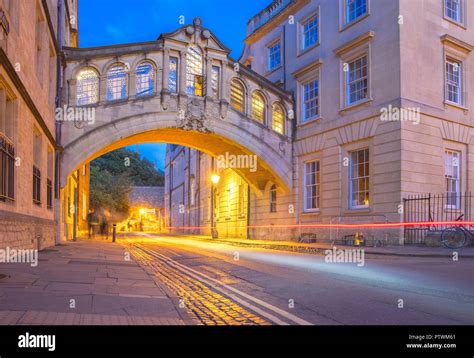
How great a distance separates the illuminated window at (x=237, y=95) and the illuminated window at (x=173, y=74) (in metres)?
3.39

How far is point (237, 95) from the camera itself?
25.6m

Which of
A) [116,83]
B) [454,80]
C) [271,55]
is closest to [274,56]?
[271,55]

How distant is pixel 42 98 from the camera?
1577cm

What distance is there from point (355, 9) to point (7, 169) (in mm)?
18128

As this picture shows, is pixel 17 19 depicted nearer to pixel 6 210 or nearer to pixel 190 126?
pixel 6 210

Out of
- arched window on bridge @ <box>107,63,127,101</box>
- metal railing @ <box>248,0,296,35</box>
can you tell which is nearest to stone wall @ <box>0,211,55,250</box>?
arched window on bridge @ <box>107,63,127,101</box>

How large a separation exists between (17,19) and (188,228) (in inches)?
1479

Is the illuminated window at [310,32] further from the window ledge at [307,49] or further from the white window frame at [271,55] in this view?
the white window frame at [271,55]

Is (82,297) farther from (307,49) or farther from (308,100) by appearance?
(307,49)

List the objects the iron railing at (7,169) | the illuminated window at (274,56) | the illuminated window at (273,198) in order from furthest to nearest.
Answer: the illuminated window at (274,56), the illuminated window at (273,198), the iron railing at (7,169)

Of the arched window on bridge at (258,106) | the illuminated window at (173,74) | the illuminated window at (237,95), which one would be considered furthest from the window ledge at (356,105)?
the illuminated window at (173,74)

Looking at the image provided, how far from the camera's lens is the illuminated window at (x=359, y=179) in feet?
67.7

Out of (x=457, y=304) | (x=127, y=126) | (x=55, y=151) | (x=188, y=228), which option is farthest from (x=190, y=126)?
(x=188, y=228)
